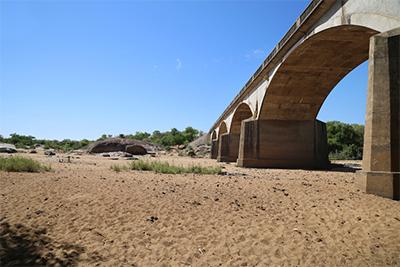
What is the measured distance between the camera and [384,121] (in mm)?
6426

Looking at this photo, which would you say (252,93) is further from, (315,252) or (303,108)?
(315,252)

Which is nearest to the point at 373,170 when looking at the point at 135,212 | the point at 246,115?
the point at 135,212

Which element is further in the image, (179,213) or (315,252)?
(179,213)

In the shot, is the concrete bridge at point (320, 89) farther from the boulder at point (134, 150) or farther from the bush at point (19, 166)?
the boulder at point (134, 150)

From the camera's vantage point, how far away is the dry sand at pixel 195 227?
3.99 metres

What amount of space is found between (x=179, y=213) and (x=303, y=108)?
1461cm

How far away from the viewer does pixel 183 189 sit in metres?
7.49

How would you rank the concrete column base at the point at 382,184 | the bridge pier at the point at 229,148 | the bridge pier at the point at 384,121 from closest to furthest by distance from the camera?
the concrete column base at the point at 382,184
the bridge pier at the point at 384,121
the bridge pier at the point at 229,148

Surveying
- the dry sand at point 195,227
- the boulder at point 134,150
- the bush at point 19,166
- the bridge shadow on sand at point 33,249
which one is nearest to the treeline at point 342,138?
the boulder at point 134,150

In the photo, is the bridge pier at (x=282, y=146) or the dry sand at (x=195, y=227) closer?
the dry sand at (x=195, y=227)

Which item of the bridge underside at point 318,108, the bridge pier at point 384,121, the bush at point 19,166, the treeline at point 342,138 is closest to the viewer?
the bridge pier at point 384,121

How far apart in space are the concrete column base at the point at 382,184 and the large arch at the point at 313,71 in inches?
197

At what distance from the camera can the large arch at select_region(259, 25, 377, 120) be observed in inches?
422

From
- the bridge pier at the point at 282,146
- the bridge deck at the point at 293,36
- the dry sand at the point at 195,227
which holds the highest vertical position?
the bridge deck at the point at 293,36
